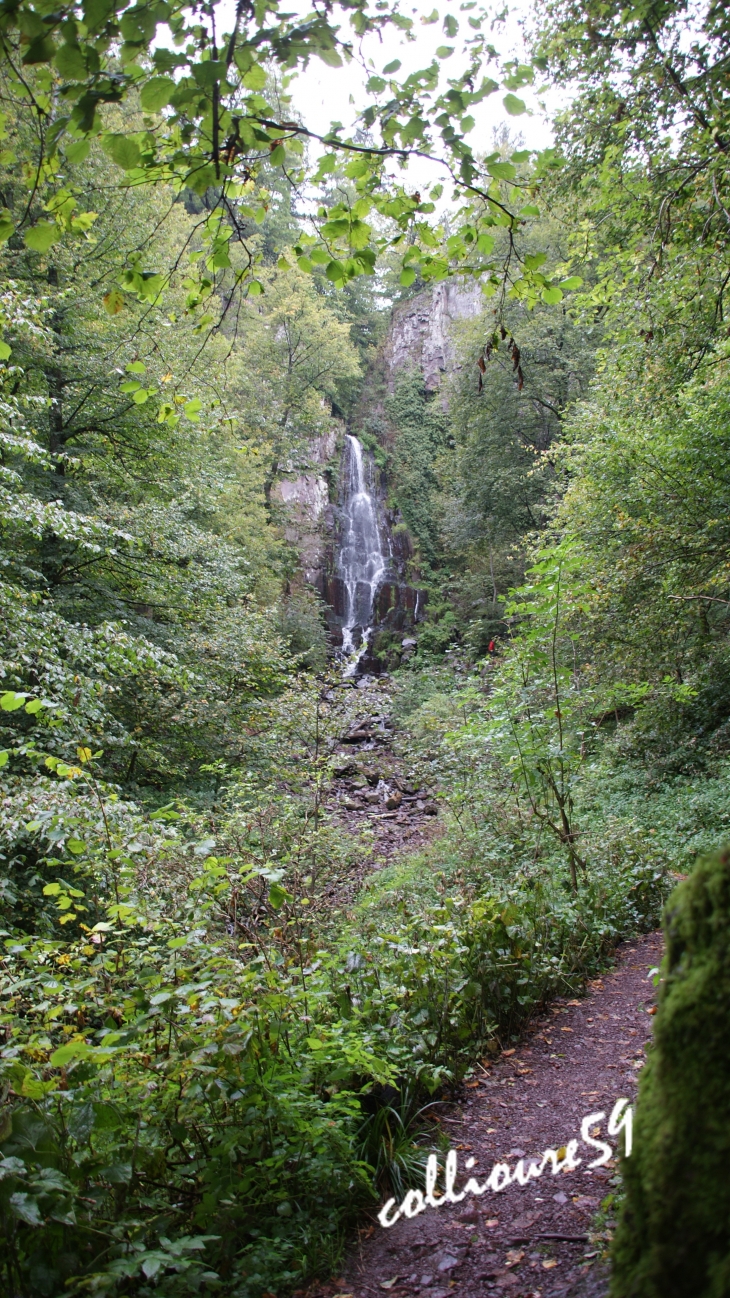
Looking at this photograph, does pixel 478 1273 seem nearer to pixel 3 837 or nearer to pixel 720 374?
pixel 3 837

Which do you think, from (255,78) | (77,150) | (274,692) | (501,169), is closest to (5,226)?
(77,150)

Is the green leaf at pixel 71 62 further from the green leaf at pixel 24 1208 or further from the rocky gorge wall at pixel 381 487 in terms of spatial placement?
the rocky gorge wall at pixel 381 487

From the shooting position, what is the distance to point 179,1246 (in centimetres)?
184

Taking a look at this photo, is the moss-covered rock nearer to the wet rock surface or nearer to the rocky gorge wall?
the wet rock surface

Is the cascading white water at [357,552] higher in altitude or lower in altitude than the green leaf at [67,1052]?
higher

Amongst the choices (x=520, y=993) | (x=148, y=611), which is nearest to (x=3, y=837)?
(x=520, y=993)

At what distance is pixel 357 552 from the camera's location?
95.6ft

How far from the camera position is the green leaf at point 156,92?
78.0 inches

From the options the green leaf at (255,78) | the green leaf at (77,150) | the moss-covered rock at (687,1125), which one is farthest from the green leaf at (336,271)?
the moss-covered rock at (687,1125)

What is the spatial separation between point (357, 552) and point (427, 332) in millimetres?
16271

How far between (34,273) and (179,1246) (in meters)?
12.2

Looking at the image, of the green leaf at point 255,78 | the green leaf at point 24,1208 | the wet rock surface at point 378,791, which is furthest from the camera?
the wet rock surface at point 378,791

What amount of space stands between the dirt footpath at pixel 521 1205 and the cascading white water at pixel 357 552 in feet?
68.6

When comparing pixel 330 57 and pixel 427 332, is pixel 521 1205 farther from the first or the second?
pixel 427 332
